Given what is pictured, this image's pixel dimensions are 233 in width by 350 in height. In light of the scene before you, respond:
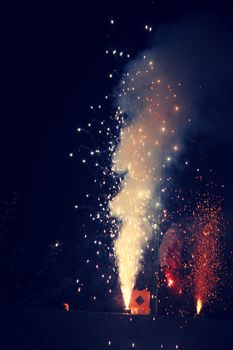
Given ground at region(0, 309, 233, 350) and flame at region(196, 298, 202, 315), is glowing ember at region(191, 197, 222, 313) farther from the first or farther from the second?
ground at region(0, 309, 233, 350)

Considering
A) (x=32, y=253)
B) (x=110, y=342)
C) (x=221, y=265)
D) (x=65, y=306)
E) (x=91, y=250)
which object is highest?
(x=221, y=265)

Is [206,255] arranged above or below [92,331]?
above

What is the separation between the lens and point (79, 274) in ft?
37.4

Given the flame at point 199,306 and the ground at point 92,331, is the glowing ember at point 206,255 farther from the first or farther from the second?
the ground at point 92,331

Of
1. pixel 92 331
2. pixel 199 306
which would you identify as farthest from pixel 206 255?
pixel 92 331

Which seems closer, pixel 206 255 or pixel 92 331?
pixel 92 331

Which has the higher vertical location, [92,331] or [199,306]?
[199,306]

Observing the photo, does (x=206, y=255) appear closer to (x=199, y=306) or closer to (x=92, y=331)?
(x=199, y=306)

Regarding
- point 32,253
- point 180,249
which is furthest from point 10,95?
point 180,249

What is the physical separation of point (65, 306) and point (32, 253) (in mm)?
1287

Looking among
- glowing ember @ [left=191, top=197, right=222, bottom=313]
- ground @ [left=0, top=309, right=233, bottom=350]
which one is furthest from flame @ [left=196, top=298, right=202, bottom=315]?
ground @ [left=0, top=309, right=233, bottom=350]

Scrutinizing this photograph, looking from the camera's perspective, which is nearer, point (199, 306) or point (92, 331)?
point (92, 331)

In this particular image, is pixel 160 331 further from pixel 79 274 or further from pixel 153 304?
pixel 79 274

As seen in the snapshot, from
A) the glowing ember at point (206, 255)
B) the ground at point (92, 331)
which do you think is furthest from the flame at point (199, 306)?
the ground at point (92, 331)
